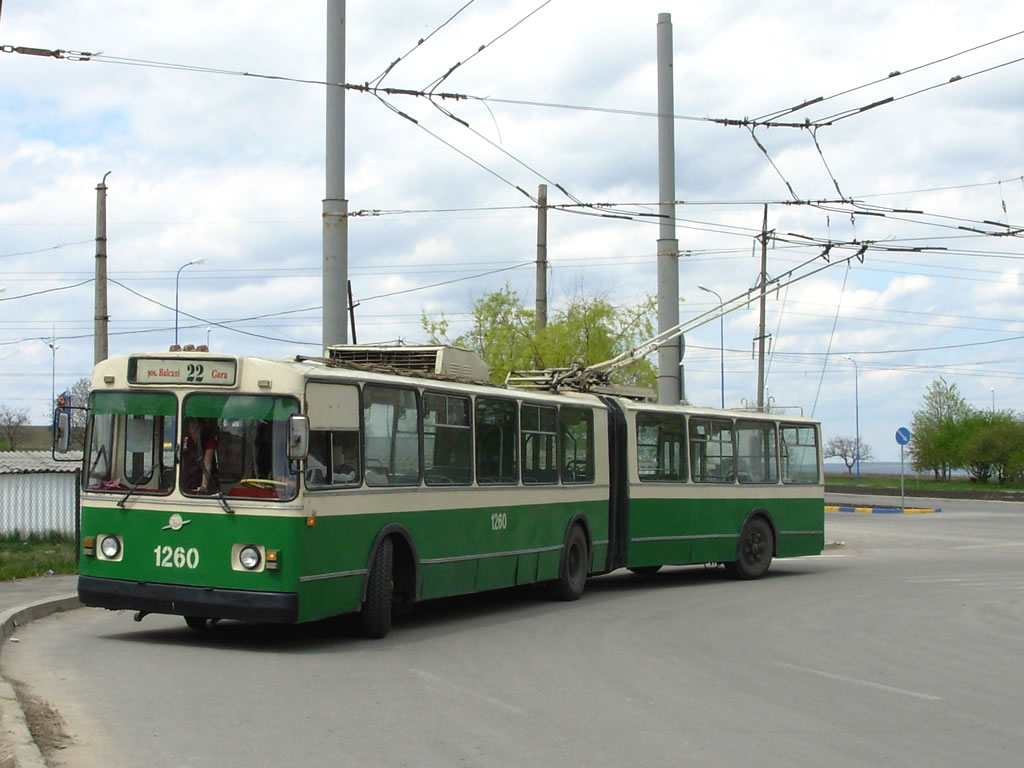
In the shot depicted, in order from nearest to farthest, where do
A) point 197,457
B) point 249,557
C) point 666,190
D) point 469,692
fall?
point 469,692 < point 249,557 < point 197,457 < point 666,190

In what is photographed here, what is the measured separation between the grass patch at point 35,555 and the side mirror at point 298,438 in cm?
872

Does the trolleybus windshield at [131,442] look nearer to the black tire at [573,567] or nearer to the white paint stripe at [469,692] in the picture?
the white paint stripe at [469,692]

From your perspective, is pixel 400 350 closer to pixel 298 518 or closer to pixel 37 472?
pixel 298 518

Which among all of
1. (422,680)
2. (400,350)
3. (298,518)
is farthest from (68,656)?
(400,350)

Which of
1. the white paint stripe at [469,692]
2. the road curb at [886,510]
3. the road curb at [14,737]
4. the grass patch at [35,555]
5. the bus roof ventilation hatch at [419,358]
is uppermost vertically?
the bus roof ventilation hatch at [419,358]

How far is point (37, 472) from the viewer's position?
28203 millimetres

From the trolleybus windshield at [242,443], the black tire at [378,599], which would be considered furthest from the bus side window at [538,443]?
the trolleybus windshield at [242,443]

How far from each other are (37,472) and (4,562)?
8.07 meters

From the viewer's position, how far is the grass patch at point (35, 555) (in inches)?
734

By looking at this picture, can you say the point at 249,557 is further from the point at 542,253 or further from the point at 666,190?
the point at 542,253

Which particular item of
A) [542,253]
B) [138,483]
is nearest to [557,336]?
[542,253]

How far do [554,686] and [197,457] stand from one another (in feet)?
12.6

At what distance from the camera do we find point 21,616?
13422 millimetres

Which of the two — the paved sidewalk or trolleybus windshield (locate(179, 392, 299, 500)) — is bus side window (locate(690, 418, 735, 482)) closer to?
the paved sidewalk
